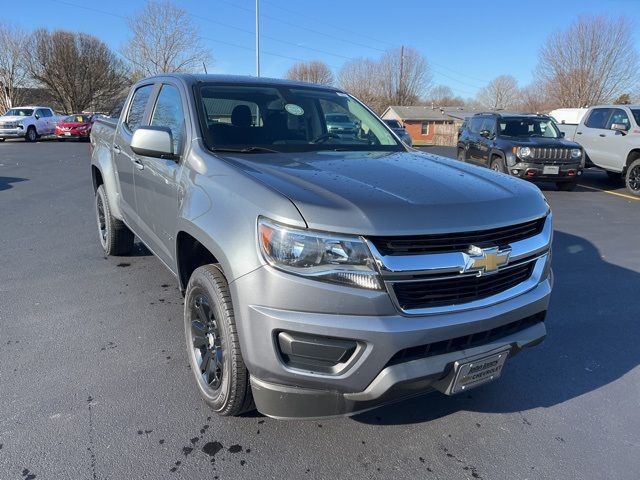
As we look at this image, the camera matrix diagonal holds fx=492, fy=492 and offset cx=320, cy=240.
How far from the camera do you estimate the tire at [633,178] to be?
419 inches

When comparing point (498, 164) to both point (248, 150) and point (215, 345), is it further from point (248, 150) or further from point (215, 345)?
point (215, 345)

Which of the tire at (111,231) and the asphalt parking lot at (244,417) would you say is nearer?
the asphalt parking lot at (244,417)

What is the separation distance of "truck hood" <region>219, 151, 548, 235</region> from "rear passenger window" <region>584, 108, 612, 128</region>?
10730 mm

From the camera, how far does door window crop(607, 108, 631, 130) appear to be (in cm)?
1098

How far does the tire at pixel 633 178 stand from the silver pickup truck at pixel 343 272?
9.65 meters

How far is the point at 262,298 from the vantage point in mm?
2018

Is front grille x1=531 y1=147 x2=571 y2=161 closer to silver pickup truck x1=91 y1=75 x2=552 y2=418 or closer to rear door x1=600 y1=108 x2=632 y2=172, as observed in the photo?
rear door x1=600 y1=108 x2=632 y2=172

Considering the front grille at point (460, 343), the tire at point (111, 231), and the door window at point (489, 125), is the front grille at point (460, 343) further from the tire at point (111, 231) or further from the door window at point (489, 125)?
the door window at point (489, 125)

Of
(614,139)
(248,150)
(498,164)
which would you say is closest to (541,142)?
(498,164)

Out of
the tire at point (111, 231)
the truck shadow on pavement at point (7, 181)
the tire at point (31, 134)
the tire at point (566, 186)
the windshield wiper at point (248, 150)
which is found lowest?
the tire at point (566, 186)

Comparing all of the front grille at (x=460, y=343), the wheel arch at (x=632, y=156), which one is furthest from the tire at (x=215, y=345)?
the wheel arch at (x=632, y=156)

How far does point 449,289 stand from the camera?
2.13m

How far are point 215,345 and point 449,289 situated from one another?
4.09 ft

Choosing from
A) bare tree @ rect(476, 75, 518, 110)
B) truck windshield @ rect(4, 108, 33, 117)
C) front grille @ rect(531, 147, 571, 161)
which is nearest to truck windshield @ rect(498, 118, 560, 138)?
front grille @ rect(531, 147, 571, 161)
